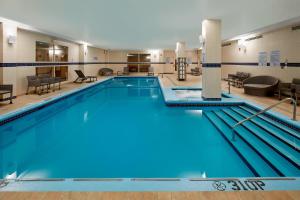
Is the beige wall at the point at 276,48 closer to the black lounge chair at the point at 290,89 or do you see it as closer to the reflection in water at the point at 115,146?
the black lounge chair at the point at 290,89

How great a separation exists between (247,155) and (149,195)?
2.16 meters

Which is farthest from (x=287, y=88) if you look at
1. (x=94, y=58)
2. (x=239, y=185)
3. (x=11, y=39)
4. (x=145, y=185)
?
(x=94, y=58)

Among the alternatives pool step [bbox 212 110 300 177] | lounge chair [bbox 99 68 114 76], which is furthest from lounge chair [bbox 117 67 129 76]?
pool step [bbox 212 110 300 177]

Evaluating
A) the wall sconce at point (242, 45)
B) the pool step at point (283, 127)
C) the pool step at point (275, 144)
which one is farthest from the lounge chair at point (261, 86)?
the pool step at point (275, 144)

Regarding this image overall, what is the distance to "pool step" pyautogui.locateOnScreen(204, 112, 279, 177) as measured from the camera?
3.20 m

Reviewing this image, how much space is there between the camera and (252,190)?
7.56ft

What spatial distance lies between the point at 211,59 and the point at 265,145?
12.9 feet

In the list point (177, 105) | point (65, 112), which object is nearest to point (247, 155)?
point (177, 105)

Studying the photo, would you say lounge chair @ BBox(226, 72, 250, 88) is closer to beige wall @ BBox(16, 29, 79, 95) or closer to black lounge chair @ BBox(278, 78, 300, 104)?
black lounge chair @ BBox(278, 78, 300, 104)

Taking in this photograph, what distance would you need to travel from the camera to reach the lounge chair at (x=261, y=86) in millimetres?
8258

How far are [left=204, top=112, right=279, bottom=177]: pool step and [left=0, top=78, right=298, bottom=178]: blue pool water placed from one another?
0.10 feet

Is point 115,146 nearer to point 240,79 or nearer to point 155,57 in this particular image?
point 240,79

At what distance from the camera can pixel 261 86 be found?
863cm

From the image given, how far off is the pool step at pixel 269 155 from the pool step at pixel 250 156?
0.06 meters
